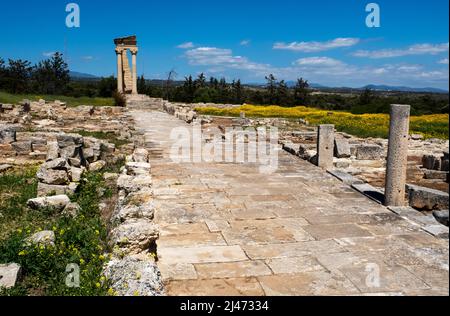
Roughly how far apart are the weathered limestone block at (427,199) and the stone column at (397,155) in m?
0.52

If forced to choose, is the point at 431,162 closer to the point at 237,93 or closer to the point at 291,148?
the point at 291,148

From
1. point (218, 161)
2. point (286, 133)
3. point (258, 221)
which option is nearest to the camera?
point (258, 221)

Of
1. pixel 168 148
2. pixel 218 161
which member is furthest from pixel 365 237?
pixel 168 148

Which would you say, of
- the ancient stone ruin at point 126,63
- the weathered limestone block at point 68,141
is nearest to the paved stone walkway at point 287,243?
the weathered limestone block at point 68,141

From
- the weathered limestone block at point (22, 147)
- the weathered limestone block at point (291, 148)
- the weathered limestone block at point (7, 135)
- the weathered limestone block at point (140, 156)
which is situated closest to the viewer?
the weathered limestone block at point (140, 156)

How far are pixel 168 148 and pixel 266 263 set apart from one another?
9.40 metres

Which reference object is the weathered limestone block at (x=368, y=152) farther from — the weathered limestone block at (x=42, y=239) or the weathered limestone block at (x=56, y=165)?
the weathered limestone block at (x=42, y=239)

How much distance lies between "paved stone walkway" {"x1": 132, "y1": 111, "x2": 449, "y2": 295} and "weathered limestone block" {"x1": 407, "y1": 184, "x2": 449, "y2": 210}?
2.67 feet

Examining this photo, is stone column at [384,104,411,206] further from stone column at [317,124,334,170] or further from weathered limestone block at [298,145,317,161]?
weathered limestone block at [298,145,317,161]

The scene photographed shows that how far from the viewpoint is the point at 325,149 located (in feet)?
37.0

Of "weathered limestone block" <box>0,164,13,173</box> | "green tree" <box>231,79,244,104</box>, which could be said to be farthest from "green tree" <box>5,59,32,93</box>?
"weathered limestone block" <box>0,164,13,173</box>

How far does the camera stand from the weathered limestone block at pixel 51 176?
8.99 meters
